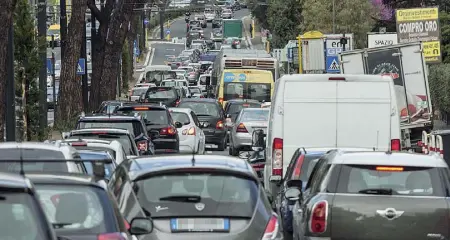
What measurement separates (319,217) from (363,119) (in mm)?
6659

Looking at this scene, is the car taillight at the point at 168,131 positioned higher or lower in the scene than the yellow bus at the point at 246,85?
lower

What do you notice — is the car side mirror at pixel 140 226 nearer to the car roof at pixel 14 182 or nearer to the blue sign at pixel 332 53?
the car roof at pixel 14 182

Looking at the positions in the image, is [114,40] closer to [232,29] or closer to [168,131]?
[168,131]

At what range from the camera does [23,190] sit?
774 centimetres

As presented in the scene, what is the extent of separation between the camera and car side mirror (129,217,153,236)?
10469 millimetres

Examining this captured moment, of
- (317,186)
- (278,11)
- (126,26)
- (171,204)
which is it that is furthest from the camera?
(278,11)

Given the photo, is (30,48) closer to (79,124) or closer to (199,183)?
(79,124)

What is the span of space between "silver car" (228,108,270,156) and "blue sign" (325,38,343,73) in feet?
39.8

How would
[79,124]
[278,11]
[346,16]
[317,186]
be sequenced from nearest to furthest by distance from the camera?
[317,186] → [79,124] → [346,16] → [278,11]

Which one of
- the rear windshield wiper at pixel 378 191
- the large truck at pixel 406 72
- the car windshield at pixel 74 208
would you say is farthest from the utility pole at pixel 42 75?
the car windshield at pixel 74 208

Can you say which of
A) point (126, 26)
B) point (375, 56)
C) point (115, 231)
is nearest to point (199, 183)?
point (115, 231)

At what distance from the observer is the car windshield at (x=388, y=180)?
40.5 feet

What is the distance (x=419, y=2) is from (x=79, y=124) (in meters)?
38.8

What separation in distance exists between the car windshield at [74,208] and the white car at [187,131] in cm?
2283
